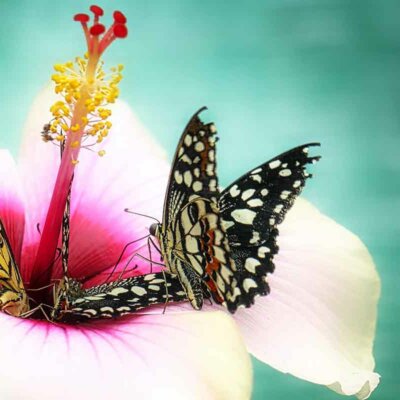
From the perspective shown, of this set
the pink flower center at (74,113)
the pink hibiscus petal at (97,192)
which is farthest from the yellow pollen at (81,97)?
the pink hibiscus petal at (97,192)

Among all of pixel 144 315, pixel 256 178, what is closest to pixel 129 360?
pixel 144 315

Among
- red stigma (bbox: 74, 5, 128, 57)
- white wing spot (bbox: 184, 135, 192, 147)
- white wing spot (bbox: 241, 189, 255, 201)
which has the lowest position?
white wing spot (bbox: 241, 189, 255, 201)

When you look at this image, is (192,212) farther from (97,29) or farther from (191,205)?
(97,29)

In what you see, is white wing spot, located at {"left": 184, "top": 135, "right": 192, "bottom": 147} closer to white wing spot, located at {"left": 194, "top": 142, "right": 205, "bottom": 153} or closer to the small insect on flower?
white wing spot, located at {"left": 194, "top": 142, "right": 205, "bottom": 153}

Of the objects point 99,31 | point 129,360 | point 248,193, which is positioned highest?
point 99,31

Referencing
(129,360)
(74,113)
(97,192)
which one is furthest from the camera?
(97,192)

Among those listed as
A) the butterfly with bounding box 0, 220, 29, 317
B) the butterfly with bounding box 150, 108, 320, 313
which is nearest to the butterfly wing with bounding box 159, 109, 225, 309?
the butterfly with bounding box 150, 108, 320, 313
